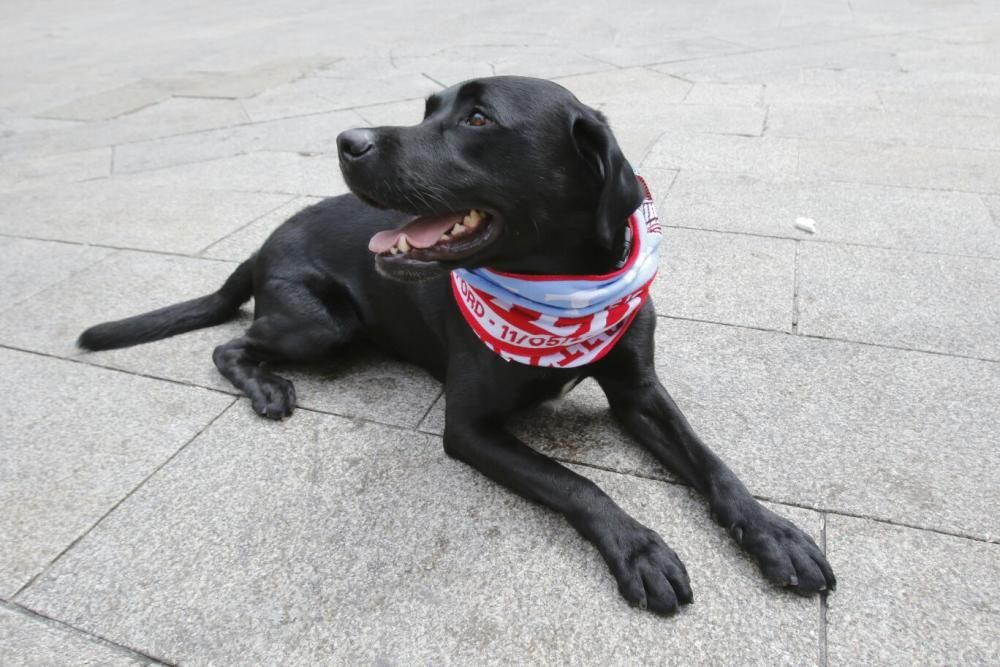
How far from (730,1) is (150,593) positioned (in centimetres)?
1571

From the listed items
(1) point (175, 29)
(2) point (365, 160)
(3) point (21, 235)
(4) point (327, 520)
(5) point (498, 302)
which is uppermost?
(2) point (365, 160)

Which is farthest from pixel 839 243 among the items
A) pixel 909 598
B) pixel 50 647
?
pixel 50 647

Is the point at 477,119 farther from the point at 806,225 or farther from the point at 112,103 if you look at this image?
the point at 112,103

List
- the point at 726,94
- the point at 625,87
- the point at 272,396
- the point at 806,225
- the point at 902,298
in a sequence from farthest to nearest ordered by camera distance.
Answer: the point at 625,87 → the point at 726,94 → the point at 806,225 → the point at 902,298 → the point at 272,396

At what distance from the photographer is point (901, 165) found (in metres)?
5.82

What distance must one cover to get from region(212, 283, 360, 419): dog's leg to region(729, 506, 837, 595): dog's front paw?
75.0 inches

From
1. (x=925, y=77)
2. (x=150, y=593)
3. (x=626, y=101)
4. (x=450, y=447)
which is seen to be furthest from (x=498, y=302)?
(x=925, y=77)

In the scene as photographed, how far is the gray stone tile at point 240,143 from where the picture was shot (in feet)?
22.4

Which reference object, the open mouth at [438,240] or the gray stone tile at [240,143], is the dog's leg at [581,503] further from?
the gray stone tile at [240,143]

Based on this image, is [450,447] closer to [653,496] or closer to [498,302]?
[498,302]

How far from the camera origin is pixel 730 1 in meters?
14.8

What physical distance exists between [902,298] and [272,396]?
320 cm

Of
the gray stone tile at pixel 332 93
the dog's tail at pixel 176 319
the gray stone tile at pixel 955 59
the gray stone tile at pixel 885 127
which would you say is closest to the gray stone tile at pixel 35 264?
the dog's tail at pixel 176 319

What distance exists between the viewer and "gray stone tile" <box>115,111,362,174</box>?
22.4 feet
